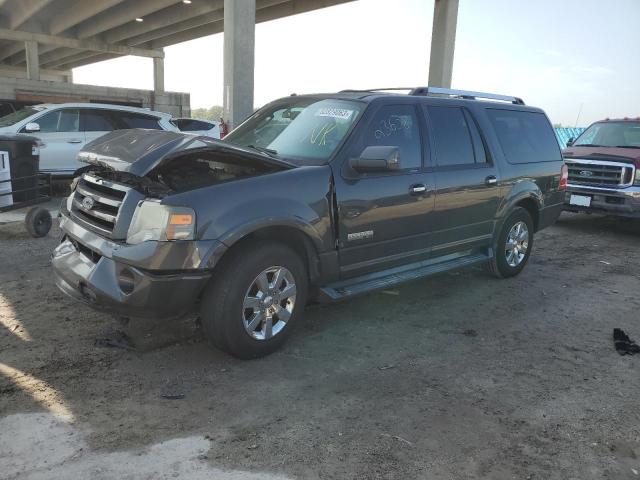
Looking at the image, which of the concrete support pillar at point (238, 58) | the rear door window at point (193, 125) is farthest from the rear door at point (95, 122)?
Result: the concrete support pillar at point (238, 58)

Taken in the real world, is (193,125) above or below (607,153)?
above

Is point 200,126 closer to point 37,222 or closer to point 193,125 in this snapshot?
point 193,125

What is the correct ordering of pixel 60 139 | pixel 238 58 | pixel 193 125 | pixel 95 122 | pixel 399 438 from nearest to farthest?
pixel 399 438 < pixel 60 139 < pixel 95 122 < pixel 193 125 < pixel 238 58

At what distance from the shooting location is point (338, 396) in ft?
10.8

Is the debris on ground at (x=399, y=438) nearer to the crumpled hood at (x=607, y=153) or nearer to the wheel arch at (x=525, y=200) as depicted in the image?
the wheel arch at (x=525, y=200)

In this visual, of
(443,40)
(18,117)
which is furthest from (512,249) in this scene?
(443,40)

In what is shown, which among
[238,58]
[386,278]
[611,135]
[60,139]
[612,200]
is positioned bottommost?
[386,278]

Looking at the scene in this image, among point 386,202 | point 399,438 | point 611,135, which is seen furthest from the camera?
point 611,135

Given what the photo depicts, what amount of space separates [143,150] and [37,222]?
13.9ft

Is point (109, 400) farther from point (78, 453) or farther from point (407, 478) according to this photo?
point (407, 478)

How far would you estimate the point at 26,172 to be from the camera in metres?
6.71

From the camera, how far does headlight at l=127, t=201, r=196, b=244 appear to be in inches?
126

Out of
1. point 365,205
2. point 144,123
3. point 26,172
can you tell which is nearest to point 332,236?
point 365,205

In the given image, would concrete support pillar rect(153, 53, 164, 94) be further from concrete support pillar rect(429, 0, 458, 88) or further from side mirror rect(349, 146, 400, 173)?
side mirror rect(349, 146, 400, 173)
